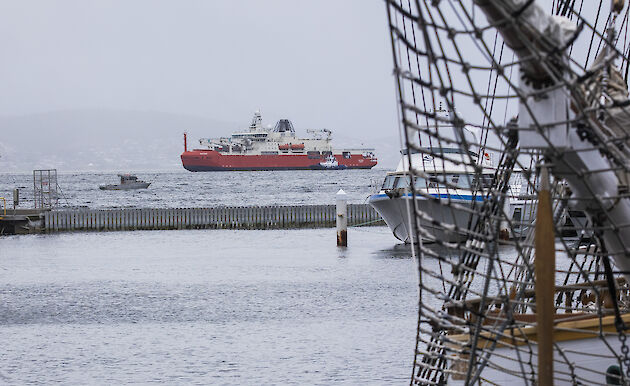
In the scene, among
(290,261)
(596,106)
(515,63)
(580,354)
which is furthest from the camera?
(290,261)

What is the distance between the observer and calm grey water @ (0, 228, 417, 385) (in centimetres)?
1852

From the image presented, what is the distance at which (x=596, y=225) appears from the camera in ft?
31.1

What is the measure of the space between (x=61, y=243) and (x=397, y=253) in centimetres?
1456

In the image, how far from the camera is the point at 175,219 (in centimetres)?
4862

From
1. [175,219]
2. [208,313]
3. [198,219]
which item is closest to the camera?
[208,313]

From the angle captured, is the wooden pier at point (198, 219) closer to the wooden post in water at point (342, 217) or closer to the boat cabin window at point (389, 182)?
the wooden post in water at point (342, 217)

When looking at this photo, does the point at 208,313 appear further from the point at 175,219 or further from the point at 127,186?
the point at 127,186

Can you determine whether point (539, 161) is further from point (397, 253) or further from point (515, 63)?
point (397, 253)

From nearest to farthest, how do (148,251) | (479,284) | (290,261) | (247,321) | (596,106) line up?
1. (596,106)
2. (247,321)
3. (479,284)
4. (290,261)
5. (148,251)

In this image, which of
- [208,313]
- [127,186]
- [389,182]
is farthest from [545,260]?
[127,186]

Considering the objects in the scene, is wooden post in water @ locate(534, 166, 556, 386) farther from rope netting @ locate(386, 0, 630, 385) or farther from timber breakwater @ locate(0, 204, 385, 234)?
timber breakwater @ locate(0, 204, 385, 234)

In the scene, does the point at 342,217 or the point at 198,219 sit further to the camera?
the point at 198,219

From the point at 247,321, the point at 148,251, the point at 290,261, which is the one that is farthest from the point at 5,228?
the point at 247,321

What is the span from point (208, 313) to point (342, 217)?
13258mm
